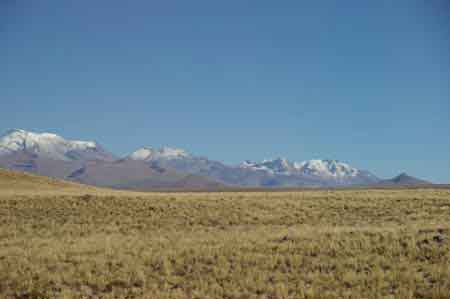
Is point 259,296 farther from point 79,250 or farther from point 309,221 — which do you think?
point 309,221

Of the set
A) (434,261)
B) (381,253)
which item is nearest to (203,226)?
(381,253)

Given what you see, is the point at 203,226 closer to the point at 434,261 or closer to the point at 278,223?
the point at 278,223

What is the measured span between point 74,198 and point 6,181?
95.1 ft

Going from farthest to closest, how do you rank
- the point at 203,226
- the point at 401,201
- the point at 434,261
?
the point at 401,201 → the point at 203,226 → the point at 434,261

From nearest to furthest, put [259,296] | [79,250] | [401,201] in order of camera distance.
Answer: [259,296]
[79,250]
[401,201]

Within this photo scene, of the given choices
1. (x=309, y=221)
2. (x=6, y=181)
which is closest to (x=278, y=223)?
(x=309, y=221)

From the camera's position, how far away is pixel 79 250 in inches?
676

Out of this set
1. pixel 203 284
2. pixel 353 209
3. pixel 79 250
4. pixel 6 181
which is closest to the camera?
pixel 203 284

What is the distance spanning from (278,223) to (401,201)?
14.7 m

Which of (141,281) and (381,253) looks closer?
(141,281)

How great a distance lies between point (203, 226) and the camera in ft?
83.9

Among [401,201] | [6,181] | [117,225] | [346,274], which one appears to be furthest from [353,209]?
[6,181]

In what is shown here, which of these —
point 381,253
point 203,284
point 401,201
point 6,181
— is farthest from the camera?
point 6,181

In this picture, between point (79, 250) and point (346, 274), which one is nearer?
point (346, 274)
